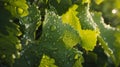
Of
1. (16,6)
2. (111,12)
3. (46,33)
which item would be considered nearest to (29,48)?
(46,33)

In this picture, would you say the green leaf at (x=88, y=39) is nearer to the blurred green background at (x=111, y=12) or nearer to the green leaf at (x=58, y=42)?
the green leaf at (x=58, y=42)

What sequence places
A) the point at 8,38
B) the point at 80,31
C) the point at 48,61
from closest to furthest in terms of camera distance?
the point at 8,38
the point at 48,61
the point at 80,31

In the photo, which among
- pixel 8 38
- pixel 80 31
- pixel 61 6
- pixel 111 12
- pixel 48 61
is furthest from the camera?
pixel 111 12

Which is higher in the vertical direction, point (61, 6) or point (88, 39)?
point (61, 6)

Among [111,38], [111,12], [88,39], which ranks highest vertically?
[111,12]

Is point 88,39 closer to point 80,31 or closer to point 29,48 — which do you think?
point 80,31

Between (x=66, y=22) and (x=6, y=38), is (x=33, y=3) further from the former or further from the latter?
(x=6, y=38)

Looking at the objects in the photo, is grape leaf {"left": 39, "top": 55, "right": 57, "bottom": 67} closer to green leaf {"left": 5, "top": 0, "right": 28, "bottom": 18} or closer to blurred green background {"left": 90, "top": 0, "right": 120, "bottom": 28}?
green leaf {"left": 5, "top": 0, "right": 28, "bottom": 18}

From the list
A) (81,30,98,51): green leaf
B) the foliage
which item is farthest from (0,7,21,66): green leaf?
(81,30,98,51): green leaf
